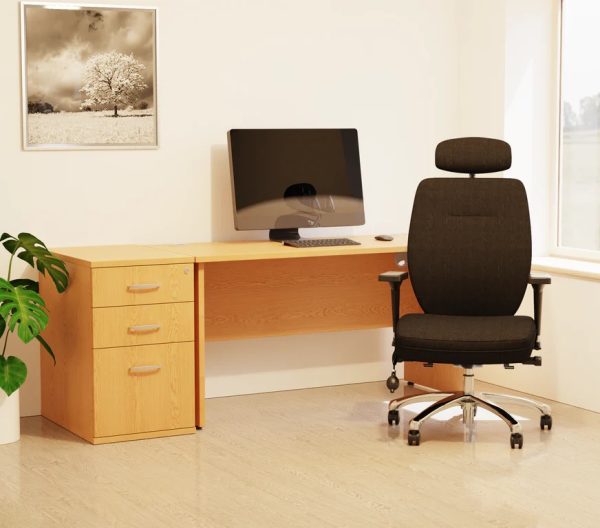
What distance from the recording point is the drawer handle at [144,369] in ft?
14.6

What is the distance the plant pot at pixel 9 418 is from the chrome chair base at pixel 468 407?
63.7 inches

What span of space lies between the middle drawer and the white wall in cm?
70

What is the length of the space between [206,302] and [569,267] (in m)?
1.79

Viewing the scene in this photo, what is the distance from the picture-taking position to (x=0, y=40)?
475 cm

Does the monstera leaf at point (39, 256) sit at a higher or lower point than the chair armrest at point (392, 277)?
higher

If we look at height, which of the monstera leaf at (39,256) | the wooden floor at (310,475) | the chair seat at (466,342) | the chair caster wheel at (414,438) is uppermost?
the monstera leaf at (39,256)

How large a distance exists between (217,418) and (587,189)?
2.25m

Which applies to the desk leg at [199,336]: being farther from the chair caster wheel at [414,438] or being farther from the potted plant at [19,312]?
the chair caster wheel at [414,438]

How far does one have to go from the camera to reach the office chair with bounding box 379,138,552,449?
4480mm

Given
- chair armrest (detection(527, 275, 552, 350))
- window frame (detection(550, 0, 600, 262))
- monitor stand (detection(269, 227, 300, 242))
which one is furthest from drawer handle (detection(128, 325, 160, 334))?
window frame (detection(550, 0, 600, 262))

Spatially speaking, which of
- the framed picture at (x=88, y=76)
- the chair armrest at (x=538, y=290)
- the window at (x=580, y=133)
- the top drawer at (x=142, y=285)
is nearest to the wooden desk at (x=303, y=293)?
the top drawer at (x=142, y=285)

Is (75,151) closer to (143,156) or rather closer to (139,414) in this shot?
(143,156)

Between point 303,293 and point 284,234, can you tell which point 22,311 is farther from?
point 303,293

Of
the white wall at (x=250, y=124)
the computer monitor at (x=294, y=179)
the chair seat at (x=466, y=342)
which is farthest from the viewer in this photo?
the computer monitor at (x=294, y=179)
